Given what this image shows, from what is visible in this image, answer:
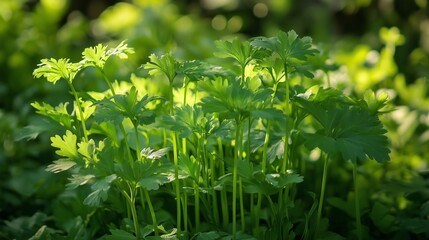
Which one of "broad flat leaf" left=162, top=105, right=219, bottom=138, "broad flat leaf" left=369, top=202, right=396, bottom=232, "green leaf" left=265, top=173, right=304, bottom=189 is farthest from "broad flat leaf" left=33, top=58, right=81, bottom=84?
"broad flat leaf" left=369, top=202, right=396, bottom=232

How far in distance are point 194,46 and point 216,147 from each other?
3.89 ft

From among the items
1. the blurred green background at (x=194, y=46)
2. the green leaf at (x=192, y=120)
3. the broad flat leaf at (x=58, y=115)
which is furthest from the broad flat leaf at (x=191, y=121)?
the blurred green background at (x=194, y=46)

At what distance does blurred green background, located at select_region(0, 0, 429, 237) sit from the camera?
5.54ft

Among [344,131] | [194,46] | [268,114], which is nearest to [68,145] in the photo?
[268,114]

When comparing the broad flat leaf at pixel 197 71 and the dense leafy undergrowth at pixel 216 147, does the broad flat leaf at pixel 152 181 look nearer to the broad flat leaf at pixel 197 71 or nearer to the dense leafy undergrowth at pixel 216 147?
the dense leafy undergrowth at pixel 216 147

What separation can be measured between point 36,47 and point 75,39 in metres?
0.25

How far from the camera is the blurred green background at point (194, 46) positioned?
1688mm

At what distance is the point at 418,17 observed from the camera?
2.93m

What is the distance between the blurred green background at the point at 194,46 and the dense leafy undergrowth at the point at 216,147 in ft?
A: 0.54

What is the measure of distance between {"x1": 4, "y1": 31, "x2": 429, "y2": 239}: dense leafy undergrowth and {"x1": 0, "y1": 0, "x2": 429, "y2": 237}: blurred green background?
163 millimetres

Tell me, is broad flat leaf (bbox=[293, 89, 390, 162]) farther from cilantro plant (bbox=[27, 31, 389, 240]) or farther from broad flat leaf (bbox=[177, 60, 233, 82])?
broad flat leaf (bbox=[177, 60, 233, 82])

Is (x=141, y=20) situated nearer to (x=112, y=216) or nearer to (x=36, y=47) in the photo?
(x=36, y=47)

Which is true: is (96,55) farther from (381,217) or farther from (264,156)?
(381,217)

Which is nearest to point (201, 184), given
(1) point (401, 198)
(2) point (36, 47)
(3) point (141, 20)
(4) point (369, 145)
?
(4) point (369, 145)
